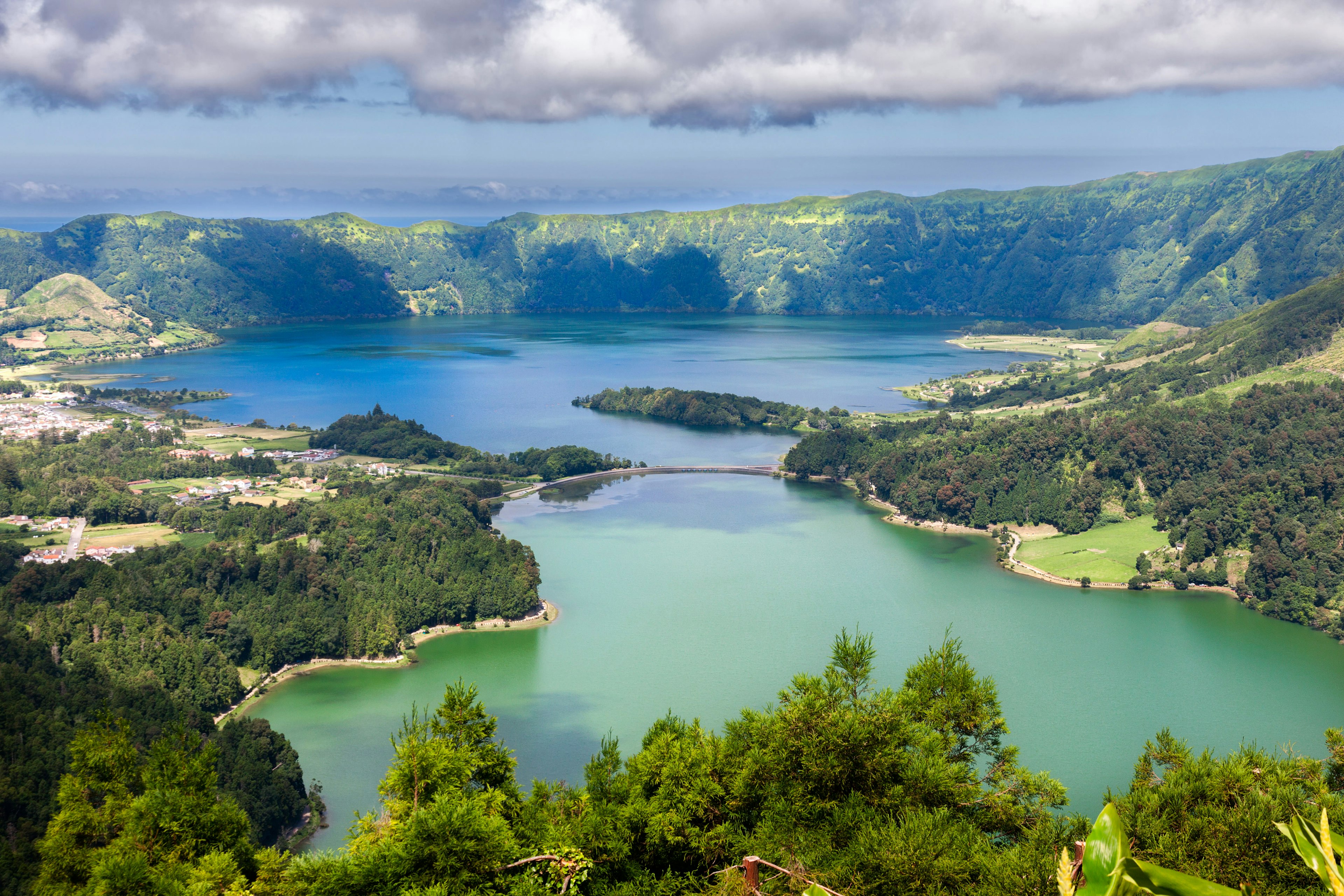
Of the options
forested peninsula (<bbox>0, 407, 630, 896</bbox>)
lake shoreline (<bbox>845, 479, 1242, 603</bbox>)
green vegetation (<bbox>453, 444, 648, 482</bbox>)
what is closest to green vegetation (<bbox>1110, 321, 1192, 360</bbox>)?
lake shoreline (<bbox>845, 479, 1242, 603</bbox>)

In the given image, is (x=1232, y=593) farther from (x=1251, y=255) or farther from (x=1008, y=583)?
(x=1251, y=255)

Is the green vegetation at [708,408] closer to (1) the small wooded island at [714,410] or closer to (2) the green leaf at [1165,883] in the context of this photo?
(1) the small wooded island at [714,410]

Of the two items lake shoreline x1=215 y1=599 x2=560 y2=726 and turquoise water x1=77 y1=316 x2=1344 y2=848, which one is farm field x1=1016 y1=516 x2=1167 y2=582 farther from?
lake shoreline x1=215 y1=599 x2=560 y2=726

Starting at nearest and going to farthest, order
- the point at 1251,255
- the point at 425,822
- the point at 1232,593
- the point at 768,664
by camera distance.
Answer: the point at 425,822 < the point at 768,664 < the point at 1232,593 < the point at 1251,255

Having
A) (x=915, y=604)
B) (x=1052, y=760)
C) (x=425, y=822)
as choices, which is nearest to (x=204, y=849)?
(x=425, y=822)

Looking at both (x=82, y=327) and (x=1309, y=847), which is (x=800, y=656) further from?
(x=82, y=327)
